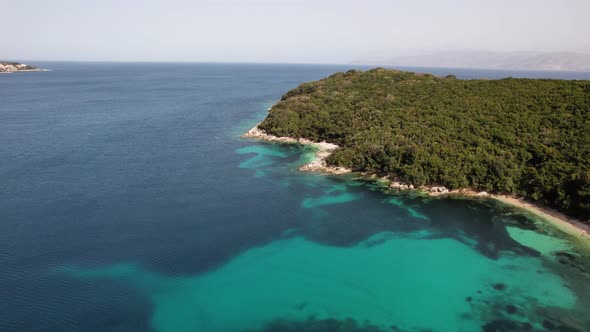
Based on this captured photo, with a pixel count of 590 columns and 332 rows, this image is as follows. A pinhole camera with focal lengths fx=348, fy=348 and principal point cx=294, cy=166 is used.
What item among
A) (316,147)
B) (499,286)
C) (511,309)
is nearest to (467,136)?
(316,147)

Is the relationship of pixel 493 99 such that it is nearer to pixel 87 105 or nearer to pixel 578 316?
pixel 578 316

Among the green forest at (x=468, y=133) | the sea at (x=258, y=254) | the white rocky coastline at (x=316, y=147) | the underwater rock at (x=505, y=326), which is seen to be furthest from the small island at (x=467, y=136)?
the underwater rock at (x=505, y=326)

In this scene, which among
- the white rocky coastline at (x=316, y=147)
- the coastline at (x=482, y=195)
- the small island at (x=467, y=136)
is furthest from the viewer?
the white rocky coastline at (x=316, y=147)

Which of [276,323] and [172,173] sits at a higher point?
[172,173]

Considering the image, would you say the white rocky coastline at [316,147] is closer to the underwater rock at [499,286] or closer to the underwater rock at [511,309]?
the underwater rock at [499,286]

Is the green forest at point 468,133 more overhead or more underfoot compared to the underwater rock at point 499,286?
more overhead

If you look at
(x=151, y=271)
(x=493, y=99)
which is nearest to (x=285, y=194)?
(x=151, y=271)

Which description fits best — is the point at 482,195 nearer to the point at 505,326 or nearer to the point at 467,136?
the point at 467,136
